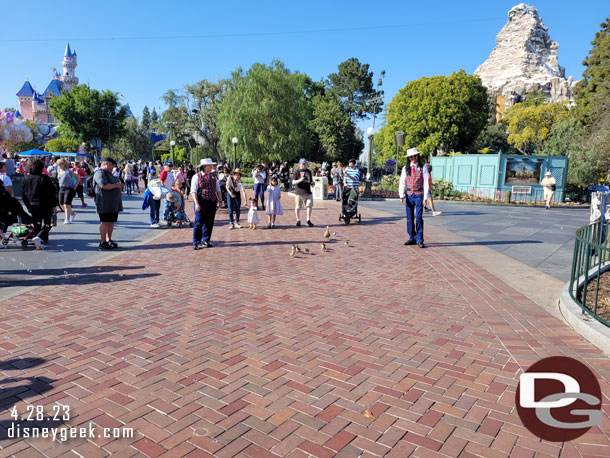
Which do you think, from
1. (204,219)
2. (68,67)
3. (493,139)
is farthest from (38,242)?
(68,67)

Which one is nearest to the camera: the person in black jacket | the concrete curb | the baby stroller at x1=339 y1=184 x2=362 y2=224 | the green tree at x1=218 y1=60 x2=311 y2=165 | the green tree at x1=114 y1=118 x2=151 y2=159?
the concrete curb

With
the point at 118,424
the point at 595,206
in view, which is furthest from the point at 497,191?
the point at 118,424

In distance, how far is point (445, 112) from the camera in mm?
40812

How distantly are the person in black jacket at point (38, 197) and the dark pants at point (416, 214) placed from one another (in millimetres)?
7001

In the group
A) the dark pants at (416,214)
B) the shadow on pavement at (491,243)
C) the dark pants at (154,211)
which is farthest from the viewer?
the dark pants at (154,211)

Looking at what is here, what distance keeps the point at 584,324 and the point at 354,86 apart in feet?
209

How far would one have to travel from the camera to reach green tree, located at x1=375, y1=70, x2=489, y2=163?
40.6 metres

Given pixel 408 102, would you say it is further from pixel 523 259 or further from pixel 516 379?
pixel 516 379

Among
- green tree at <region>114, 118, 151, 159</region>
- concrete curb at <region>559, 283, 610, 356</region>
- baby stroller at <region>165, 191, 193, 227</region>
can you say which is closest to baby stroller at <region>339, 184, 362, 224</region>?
baby stroller at <region>165, 191, 193, 227</region>

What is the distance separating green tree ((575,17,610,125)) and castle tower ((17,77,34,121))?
409ft

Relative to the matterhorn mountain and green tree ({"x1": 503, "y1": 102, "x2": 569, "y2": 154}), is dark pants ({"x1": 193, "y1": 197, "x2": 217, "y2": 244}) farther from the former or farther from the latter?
the matterhorn mountain

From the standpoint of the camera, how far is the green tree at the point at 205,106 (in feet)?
166

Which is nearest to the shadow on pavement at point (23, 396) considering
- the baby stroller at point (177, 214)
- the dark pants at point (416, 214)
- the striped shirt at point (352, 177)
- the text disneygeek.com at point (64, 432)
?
the text disneygeek.com at point (64, 432)

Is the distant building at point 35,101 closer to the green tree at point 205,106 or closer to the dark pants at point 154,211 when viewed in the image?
the green tree at point 205,106
